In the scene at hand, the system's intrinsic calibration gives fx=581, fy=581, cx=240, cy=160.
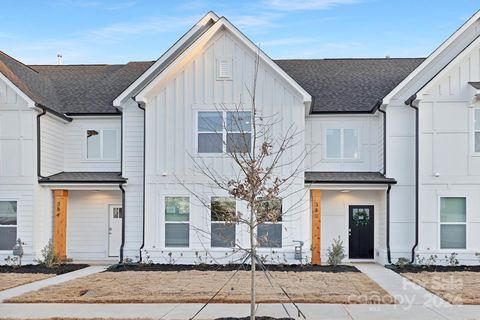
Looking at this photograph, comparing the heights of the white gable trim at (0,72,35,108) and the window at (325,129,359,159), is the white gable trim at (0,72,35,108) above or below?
above

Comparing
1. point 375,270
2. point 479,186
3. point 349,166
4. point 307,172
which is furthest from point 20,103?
point 479,186

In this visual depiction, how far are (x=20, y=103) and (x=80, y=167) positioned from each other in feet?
10.6

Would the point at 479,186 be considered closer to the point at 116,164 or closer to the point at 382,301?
the point at 382,301

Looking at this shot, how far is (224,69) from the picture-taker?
19281 millimetres

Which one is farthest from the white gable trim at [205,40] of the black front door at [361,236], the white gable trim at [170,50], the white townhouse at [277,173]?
the black front door at [361,236]

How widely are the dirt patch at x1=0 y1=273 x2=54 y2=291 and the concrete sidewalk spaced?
332 centimetres

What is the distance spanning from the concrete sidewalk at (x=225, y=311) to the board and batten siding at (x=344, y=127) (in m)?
9.68

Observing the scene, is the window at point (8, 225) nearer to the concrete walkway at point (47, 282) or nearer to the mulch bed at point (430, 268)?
the concrete walkway at point (47, 282)

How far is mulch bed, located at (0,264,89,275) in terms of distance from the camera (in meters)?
17.7

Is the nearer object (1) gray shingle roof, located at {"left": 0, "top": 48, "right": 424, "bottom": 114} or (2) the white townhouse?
(2) the white townhouse

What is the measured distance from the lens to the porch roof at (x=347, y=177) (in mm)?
19306

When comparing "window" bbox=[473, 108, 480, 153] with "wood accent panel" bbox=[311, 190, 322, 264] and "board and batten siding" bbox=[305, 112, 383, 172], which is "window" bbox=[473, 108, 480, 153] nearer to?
"board and batten siding" bbox=[305, 112, 383, 172]

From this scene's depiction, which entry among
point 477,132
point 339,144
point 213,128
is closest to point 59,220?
point 213,128

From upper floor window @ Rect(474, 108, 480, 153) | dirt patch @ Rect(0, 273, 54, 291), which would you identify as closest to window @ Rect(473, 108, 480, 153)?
upper floor window @ Rect(474, 108, 480, 153)
